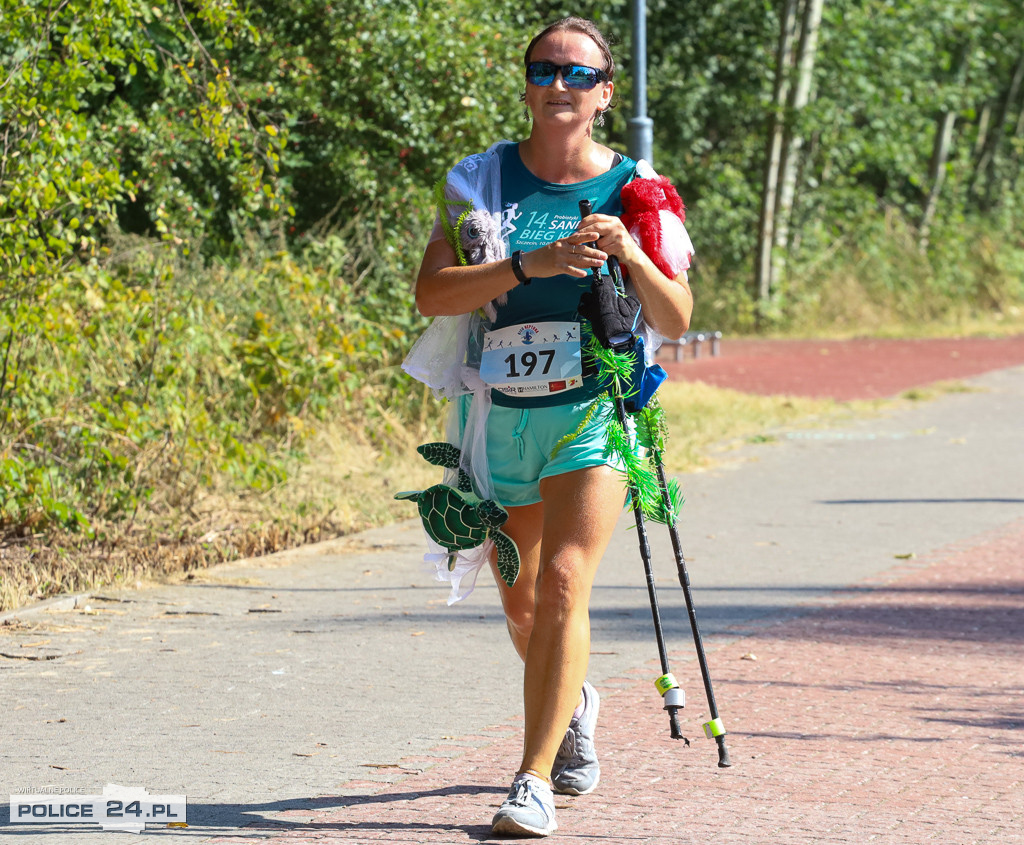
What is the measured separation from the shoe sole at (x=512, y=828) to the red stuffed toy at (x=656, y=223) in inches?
59.7

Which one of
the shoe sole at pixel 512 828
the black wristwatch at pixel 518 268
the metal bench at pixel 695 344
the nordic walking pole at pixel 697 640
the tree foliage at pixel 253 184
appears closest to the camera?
the shoe sole at pixel 512 828

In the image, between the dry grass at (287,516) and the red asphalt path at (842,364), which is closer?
the dry grass at (287,516)

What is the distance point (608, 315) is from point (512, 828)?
1370 millimetres

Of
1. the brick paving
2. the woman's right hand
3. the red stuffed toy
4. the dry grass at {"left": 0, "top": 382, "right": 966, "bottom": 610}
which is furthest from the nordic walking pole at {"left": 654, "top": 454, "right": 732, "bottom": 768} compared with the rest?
the dry grass at {"left": 0, "top": 382, "right": 966, "bottom": 610}

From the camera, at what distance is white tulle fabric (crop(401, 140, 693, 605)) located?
13.8ft

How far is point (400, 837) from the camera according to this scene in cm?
390

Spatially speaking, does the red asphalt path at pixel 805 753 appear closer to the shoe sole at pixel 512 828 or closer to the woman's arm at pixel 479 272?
the shoe sole at pixel 512 828

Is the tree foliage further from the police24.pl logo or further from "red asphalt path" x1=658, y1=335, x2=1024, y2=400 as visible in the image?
the police24.pl logo

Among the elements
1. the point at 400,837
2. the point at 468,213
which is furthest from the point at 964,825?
the point at 468,213

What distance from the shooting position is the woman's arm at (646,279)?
3861 mm

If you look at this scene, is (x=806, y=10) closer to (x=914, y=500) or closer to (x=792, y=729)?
(x=914, y=500)

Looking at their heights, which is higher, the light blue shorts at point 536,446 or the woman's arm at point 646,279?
the woman's arm at point 646,279

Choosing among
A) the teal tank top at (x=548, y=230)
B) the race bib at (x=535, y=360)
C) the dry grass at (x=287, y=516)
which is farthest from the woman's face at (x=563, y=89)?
the dry grass at (x=287, y=516)

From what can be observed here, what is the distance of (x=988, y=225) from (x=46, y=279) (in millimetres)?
24897
